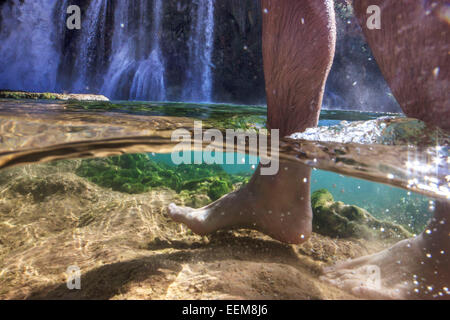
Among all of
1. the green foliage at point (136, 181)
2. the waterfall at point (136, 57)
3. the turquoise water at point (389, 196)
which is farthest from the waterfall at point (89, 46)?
the turquoise water at point (389, 196)

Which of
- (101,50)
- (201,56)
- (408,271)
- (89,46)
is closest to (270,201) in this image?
(408,271)

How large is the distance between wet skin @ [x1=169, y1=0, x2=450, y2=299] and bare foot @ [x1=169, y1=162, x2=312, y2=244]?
0.04 feet

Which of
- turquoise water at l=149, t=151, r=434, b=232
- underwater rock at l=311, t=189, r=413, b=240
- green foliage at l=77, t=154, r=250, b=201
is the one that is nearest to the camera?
turquoise water at l=149, t=151, r=434, b=232

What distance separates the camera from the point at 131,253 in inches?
95.9

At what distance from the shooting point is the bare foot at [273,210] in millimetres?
2709

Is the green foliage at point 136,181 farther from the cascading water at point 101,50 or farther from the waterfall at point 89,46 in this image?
the waterfall at point 89,46

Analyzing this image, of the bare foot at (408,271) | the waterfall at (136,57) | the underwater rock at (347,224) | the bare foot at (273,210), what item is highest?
the waterfall at (136,57)

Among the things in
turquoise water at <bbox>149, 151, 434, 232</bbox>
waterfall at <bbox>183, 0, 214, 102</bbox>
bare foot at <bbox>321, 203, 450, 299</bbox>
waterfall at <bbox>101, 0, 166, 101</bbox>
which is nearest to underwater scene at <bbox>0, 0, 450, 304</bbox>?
bare foot at <bbox>321, 203, 450, 299</bbox>

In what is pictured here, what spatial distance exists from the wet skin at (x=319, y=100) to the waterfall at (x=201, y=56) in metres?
12.4

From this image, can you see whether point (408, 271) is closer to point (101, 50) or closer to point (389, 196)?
point (389, 196)

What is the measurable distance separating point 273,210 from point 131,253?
1638 millimetres

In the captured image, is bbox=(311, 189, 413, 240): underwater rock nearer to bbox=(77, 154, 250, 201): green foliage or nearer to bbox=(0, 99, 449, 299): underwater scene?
bbox=(0, 99, 449, 299): underwater scene

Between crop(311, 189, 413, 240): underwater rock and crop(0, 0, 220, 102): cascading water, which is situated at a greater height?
crop(0, 0, 220, 102): cascading water

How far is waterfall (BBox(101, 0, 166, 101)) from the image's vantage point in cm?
1377
